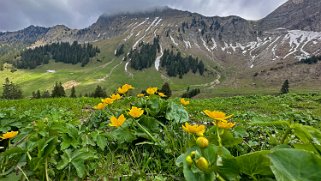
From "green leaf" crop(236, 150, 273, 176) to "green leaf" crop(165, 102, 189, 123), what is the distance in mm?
2678

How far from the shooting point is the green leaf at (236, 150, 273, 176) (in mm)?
2813

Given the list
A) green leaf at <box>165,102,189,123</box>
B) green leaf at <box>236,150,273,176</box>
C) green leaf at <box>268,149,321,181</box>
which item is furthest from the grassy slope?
green leaf at <box>268,149,321,181</box>

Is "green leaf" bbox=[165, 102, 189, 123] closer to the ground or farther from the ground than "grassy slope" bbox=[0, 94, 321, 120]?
farther from the ground

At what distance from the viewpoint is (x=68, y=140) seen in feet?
14.6

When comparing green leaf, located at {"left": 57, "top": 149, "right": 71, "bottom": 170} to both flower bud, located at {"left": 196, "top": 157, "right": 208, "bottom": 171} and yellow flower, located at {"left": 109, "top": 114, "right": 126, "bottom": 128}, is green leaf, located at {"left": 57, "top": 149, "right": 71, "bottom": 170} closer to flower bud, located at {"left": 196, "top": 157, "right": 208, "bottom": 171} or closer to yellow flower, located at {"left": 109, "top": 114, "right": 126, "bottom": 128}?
yellow flower, located at {"left": 109, "top": 114, "right": 126, "bottom": 128}

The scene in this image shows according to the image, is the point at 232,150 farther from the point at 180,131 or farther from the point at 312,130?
the point at 312,130

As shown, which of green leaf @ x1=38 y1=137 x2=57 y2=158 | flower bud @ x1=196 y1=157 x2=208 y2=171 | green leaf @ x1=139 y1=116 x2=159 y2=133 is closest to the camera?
flower bud @ x1=196 y1=157 x2=208 y2=171

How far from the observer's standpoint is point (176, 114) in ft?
18.8

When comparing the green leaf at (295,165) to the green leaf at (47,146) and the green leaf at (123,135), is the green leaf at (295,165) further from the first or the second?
the green leaf at (123,135)

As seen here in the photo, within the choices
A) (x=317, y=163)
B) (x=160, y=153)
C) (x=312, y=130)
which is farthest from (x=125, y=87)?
(x=317, y=163)

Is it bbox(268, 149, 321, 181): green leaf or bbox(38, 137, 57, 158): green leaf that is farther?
bbox(38, 137, 57, 158): green leaf

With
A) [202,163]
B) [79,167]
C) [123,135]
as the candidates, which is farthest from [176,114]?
[202,163]

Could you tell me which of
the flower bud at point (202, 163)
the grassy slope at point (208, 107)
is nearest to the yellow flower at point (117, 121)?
the flower bud at point (202, 163)

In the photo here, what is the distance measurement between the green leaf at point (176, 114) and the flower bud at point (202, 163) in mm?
2914
